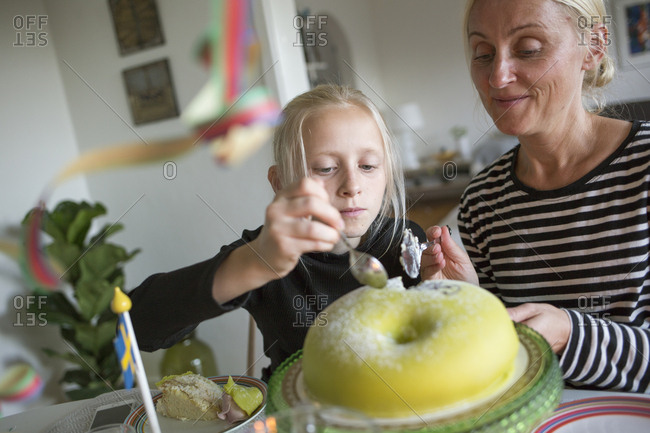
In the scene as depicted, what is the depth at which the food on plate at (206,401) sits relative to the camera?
1.80ft

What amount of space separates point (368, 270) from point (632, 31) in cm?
441

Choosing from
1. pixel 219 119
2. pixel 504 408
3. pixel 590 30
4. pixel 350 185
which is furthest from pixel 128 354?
pixel 219 119

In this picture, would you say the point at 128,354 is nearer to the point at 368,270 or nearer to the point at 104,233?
the point at 368,270

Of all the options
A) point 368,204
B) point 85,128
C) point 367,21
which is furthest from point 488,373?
point 367,21

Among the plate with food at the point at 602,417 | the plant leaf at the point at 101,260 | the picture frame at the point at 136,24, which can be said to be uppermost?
the picture frame at the point at 136,24

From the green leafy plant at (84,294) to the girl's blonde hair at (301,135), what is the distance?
3.96 feet

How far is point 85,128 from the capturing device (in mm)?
2135

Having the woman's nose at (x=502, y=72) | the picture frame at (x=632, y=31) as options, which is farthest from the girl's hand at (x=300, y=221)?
the picture frame at (x=632, y=31)

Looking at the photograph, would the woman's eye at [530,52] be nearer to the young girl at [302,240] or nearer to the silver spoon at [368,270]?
the young girl at [302,240]

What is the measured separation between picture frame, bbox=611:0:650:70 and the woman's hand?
13.2 ft

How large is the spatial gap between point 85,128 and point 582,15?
75.9 inches

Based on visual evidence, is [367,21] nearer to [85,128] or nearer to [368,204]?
[85,128]

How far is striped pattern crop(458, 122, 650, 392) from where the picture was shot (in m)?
0.76

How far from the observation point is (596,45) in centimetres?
79
